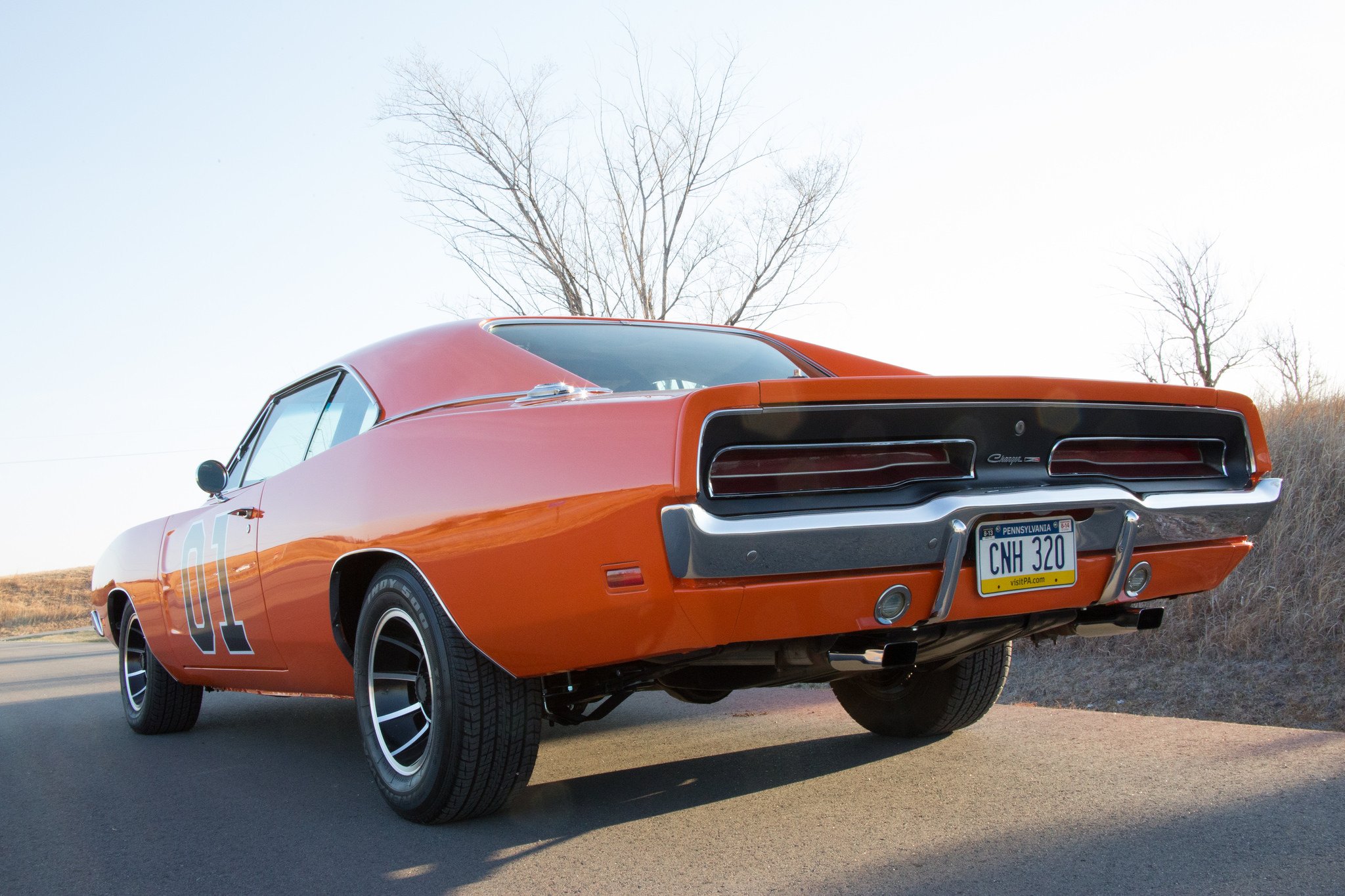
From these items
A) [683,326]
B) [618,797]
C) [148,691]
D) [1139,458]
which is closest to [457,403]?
[683,326]

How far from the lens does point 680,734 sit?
14.0 ft

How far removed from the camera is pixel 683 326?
366 centimetres

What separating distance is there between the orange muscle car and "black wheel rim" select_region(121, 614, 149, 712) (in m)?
2.01

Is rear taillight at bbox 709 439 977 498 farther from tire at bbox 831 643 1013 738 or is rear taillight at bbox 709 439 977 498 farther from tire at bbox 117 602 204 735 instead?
tire at bbox 117 602 204 735

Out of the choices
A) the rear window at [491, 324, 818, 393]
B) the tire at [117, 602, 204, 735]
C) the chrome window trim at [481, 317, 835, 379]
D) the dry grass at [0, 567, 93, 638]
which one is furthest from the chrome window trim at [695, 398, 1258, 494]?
the dry grass at [0, 567, 93, 638]

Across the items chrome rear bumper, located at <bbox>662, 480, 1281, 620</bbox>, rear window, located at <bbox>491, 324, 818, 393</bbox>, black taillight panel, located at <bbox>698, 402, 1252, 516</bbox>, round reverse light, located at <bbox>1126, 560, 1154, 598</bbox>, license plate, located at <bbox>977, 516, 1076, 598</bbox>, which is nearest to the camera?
chrome rear bumper, located at <bbox>662, 480, 1281, 620</bbox>

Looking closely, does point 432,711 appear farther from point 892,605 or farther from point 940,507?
point 940,507

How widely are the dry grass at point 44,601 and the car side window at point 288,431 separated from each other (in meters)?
23.5

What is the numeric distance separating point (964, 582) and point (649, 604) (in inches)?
29.4

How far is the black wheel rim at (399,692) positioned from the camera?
9.68ft

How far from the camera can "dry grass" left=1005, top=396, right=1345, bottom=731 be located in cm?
525

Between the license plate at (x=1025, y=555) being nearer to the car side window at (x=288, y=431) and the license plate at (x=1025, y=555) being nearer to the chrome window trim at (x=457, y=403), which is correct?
the chrome window trim at (x=457, y=403)

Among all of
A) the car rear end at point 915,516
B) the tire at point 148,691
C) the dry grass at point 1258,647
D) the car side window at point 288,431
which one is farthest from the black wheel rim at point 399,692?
the dry grass at point 1258,647

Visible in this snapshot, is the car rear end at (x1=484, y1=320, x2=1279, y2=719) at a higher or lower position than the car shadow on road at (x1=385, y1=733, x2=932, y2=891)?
higher
